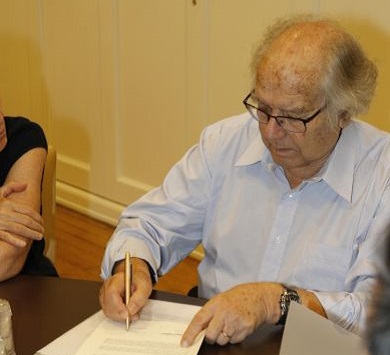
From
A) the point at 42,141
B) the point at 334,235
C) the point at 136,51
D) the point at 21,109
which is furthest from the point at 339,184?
the point at 21,109

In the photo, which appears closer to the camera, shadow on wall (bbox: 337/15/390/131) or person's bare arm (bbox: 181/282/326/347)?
person's bare arm (bbox: 181/282/326/347)

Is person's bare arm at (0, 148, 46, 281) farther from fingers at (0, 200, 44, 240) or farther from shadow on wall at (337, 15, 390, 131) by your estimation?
shadow on wall at (337, 15, 390, 131)

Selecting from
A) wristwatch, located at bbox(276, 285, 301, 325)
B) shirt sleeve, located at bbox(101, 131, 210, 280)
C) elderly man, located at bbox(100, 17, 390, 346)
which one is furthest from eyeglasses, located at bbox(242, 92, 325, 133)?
wristwatch, located at bbox(276, 285, 301, 325)

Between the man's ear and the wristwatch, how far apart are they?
0.40 m

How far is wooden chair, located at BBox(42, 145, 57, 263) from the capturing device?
2043 millimetres

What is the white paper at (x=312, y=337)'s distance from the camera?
116 cm

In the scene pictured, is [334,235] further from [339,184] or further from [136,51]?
[136,51]

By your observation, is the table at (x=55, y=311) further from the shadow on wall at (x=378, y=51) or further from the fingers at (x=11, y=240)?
the shadow on wall at (x=378, y=51)

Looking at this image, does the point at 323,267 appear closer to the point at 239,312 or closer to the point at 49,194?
the point at 239,312

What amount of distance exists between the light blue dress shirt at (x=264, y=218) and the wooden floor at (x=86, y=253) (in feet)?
4.55

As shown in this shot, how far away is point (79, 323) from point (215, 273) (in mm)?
521

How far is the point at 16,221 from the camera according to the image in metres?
1.69

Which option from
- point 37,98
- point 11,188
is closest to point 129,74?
point 37,98

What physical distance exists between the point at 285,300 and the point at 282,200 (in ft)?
1.08
